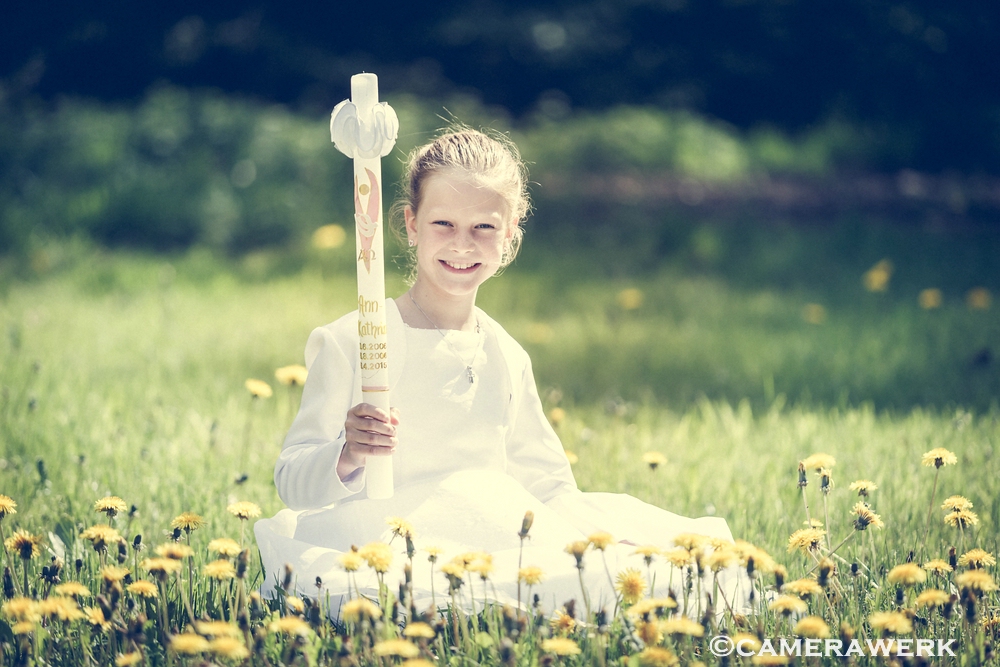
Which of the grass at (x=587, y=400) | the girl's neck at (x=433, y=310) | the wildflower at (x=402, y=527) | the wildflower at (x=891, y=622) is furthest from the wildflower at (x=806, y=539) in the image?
the girl's neck at (x=433, y=310)

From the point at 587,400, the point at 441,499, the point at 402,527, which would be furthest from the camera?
the point at 587,400

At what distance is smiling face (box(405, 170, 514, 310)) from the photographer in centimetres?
220

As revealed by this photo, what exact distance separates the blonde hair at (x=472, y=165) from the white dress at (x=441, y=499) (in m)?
0.29

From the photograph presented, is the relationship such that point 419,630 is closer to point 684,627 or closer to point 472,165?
point 684,627

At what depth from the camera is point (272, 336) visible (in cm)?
445

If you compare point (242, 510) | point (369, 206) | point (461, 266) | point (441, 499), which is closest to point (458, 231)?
point (461, 266)

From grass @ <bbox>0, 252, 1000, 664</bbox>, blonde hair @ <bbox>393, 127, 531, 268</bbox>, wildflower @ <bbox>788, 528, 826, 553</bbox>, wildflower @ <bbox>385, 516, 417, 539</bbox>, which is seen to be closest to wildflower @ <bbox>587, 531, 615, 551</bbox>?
grass @ <bbox>0, 252, 1000, 664</bbox>

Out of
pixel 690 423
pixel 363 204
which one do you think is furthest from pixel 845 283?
pixel 363 204

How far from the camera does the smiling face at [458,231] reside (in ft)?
7.22

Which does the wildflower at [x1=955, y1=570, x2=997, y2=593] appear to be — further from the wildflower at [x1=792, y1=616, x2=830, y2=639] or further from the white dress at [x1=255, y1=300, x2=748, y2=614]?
the white dress at [x1=255, y1=300, x2=748, y2=614]

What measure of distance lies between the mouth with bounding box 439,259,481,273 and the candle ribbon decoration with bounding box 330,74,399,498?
327 millimetres

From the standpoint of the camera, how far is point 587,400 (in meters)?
3.85

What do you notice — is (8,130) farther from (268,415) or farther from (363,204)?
(363,204)

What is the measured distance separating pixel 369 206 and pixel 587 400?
6.82 feet
